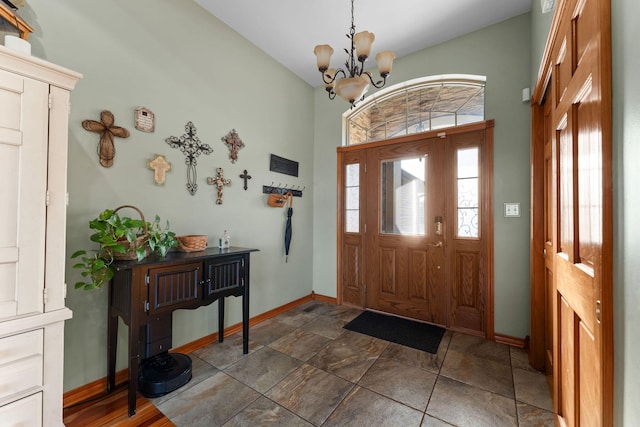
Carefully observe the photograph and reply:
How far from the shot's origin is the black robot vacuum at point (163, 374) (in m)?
1.74

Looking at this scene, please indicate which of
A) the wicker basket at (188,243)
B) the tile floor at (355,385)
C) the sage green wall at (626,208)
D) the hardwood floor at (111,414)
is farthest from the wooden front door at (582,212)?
the wicker basket at (188,243)

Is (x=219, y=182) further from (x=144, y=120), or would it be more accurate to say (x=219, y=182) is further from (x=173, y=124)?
(x=144, y=120)

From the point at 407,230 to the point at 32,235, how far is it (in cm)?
303

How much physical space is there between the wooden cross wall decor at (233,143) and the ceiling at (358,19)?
109 cm

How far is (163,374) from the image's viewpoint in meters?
1.83

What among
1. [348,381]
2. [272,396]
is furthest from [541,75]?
[272,396]

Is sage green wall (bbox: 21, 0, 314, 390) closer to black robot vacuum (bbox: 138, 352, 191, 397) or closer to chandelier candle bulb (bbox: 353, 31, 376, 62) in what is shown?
black robot vacuum (bbox: 138, 352, 191, 397)

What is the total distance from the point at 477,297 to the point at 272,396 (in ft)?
7.11

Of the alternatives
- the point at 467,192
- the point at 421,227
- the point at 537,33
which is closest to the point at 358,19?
the point at 537,33

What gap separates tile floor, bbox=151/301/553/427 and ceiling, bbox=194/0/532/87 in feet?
10.2

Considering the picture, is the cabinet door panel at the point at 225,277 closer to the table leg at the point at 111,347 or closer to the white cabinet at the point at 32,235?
the table leg at the point at 111,347

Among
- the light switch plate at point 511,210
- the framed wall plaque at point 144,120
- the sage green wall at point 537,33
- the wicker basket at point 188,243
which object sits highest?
the sage green wall at point 537,33

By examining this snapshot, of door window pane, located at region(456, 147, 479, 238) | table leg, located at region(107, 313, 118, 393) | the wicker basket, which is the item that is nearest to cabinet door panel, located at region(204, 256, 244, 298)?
the wicker basket

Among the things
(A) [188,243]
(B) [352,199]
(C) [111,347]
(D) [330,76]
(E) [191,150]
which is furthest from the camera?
(B) [352,199]
